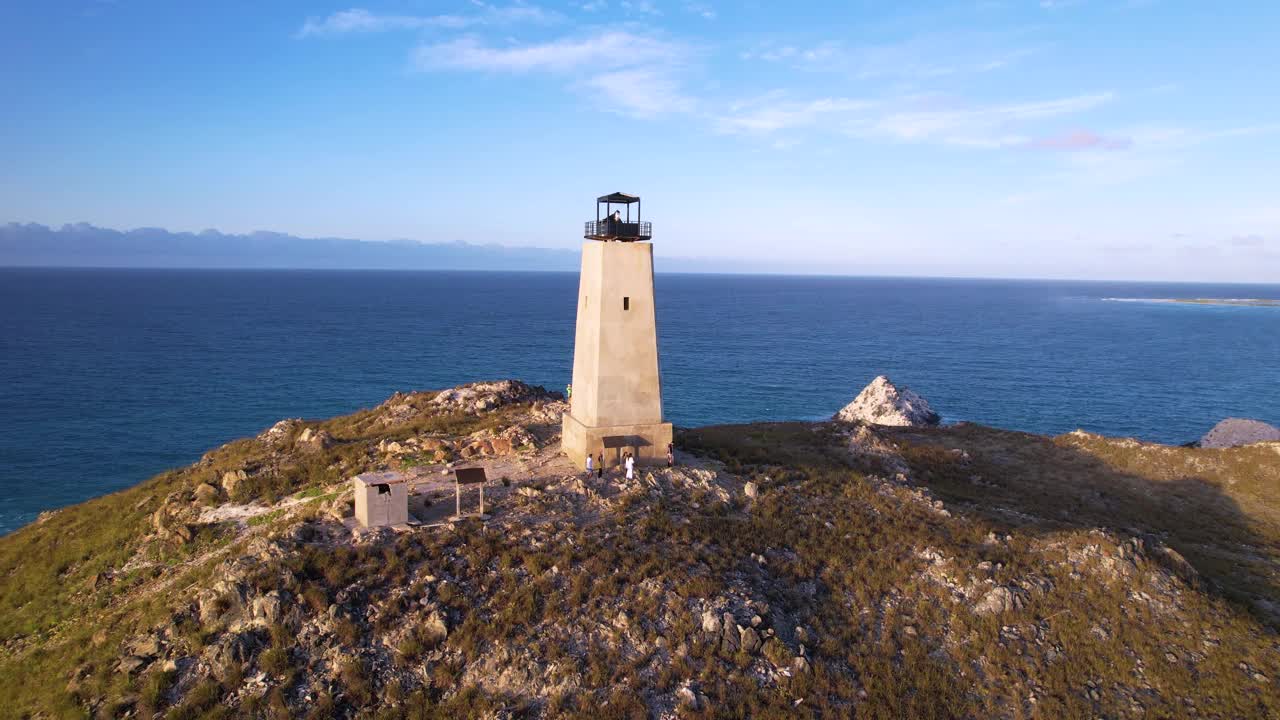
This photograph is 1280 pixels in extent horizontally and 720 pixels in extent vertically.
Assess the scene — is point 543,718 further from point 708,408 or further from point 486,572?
point 708,408

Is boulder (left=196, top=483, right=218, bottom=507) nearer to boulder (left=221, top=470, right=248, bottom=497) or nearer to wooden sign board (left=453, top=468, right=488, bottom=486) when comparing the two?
boulder (left=221, top=470, right=248, bottom=497)

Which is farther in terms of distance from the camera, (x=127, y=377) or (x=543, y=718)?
(x=127, y=377)

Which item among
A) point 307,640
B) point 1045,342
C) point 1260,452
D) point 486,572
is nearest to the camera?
point 307,640

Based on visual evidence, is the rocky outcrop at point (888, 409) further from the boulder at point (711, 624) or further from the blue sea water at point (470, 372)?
the boulder at point (711, 624)

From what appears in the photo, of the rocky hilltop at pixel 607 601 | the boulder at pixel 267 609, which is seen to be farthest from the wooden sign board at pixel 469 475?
the boulder at pixel 267 609

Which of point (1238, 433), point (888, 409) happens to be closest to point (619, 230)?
point (888, 409)

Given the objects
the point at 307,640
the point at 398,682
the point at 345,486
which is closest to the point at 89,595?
the point at 345,486

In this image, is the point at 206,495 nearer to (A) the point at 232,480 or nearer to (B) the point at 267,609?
(A) the point at 232,480
